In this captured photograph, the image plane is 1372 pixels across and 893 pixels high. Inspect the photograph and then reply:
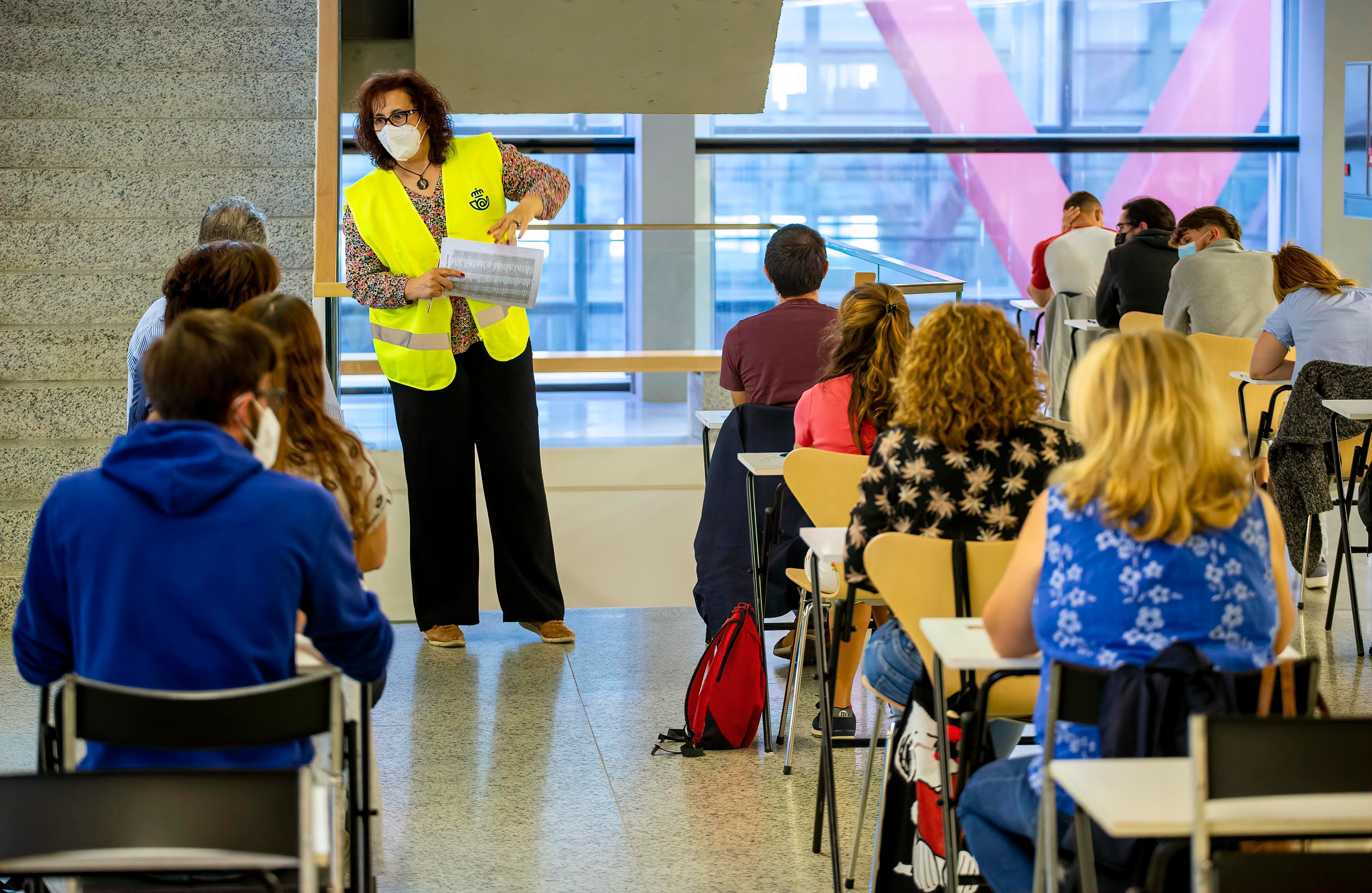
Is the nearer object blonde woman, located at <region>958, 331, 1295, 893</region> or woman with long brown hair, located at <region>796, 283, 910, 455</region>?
blonde woman, located at <region>958, 331, 1295, 893</region>

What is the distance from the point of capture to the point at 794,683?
377cm

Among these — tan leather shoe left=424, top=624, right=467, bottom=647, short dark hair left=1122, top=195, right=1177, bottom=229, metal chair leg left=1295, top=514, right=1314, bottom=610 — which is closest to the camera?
tan leather shoe left=424, top=624, right=467, bottom=647

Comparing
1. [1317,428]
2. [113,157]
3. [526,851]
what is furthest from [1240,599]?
[113,157]

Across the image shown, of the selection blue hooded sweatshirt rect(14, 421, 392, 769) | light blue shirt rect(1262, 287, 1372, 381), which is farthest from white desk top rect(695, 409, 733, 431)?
blue hooded sweatshirt rect(14, 421, 392, 769)

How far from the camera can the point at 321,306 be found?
5.10 meters

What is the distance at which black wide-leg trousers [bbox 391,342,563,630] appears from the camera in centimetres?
459

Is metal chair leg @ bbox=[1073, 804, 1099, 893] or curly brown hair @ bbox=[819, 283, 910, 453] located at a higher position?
curly brown hair @ bbox=[819, 283, 910, 453]

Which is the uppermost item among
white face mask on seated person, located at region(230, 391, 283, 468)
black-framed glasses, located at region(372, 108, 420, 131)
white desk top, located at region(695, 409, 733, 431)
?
black-framed glasses, located at region(372, 108, 420, 131)

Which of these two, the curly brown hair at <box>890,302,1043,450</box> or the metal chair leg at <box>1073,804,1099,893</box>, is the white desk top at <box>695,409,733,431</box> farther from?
the metal chair leg at <box>1073,804,1099,893</box>

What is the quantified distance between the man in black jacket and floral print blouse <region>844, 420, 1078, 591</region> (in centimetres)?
444

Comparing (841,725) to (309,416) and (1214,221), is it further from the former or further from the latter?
(1214,221)

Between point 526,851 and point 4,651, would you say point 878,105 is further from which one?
point 526,851

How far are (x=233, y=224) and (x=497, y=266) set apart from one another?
778 millimetres

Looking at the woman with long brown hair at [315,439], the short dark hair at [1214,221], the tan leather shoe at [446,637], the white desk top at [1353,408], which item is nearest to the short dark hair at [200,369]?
the woman with long brown hair at [315,439]
